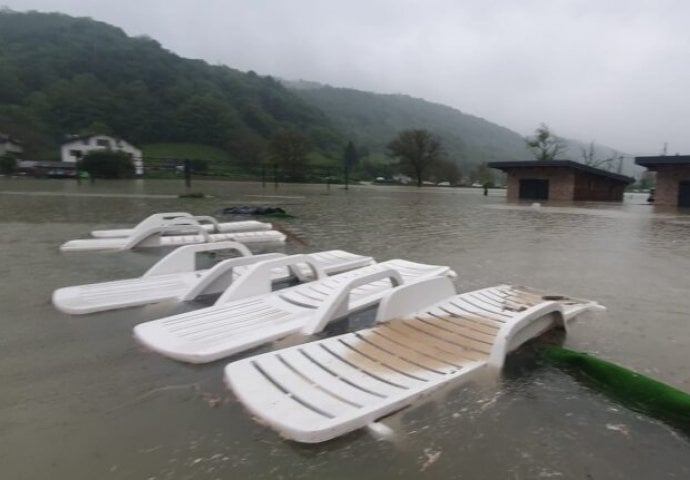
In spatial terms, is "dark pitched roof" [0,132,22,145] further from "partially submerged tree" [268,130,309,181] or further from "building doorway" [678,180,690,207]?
"building doorway" [678,180,690,207]

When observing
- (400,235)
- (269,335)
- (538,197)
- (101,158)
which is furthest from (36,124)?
(269,335)

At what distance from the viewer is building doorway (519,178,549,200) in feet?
101

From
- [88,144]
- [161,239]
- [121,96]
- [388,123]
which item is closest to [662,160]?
[161,239]

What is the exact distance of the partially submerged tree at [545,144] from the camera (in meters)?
52.1

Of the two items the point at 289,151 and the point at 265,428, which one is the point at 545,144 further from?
the point at 265,428

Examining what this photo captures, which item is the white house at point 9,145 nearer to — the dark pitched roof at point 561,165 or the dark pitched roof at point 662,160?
the dark pitched roof at point 561,165

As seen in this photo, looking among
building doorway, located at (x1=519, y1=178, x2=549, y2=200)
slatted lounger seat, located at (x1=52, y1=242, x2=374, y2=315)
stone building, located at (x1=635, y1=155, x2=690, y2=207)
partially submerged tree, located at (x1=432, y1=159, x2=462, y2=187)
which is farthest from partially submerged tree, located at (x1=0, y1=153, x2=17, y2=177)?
stone building, located at (x1=635, y1=155, x2=690, y2=207)

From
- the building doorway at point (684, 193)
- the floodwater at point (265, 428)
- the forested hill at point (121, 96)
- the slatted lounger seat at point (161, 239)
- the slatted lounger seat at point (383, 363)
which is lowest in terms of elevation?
the floodwater at point (265, 428)

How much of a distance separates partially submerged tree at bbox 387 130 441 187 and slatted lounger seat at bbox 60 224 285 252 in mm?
50789

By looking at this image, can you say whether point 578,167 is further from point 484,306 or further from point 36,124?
point 36,124

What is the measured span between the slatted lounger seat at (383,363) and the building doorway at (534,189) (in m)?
29.5

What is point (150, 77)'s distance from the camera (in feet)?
277

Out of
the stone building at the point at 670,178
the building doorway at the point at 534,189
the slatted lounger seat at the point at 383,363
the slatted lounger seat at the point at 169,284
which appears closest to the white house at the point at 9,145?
the building doorway at the point at 534,189

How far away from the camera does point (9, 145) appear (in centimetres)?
5916
